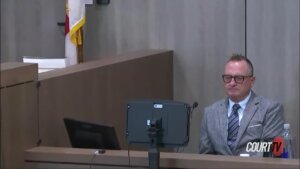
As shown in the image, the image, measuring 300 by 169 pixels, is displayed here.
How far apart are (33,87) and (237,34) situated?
2865 millimetres

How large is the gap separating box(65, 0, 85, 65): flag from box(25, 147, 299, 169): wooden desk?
7.66ft

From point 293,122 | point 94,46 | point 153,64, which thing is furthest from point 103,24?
point 293,122

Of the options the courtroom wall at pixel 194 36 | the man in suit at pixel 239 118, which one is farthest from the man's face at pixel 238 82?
the courtroom wall at pixel 194 36

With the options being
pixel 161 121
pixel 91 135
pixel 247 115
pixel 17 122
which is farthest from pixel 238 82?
pixel 17 122

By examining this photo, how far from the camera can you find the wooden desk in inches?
142

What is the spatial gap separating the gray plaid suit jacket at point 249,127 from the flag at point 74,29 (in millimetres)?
1809

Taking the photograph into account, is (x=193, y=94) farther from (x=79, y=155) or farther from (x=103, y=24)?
(x=79, y=155)

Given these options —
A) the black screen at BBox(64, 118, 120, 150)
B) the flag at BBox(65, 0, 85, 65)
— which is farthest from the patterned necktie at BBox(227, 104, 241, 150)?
the flag at BBox(65, 0, 85, 65)

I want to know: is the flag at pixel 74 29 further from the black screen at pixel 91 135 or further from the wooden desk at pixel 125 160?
the wooden desk at pixel 125 160

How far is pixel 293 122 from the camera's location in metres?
6.45

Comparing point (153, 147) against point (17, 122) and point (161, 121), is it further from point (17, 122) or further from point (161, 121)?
point (17, 122)

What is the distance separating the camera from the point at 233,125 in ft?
15.9

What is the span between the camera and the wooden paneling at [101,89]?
435 cm

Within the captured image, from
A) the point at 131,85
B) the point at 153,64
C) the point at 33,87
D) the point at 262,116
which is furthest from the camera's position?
the point at 153,64
